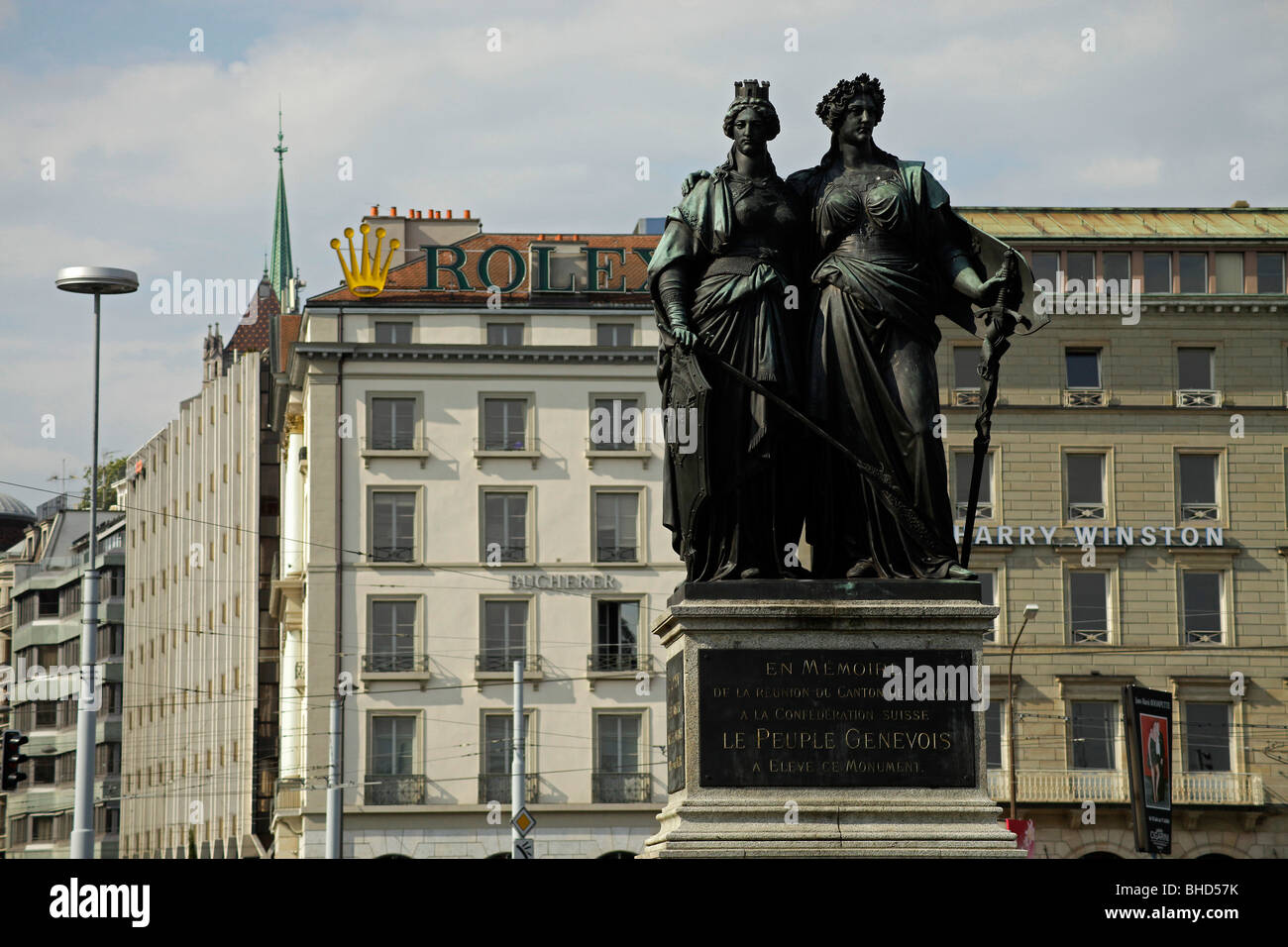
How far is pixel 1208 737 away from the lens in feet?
212

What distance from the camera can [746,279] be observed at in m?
13.4

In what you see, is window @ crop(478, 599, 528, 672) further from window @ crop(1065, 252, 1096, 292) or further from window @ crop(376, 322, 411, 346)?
window @ crop(1065, 252, 1096, 292)

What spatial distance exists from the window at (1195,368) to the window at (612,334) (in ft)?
59.4

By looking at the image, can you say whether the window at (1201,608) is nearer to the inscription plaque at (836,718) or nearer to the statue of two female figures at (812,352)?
the statue of two female figures at (812,352)

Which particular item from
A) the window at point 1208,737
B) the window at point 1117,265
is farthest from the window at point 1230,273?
the window at point 1208,737

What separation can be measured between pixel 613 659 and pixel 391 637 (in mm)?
7172

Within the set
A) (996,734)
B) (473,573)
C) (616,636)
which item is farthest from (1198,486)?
(473,573)

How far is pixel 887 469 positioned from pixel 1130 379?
2205 inches

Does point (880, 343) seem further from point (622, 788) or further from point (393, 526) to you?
point (393, 526)

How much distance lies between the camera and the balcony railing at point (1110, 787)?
62.8 metres

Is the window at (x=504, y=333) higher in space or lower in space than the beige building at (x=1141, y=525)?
higher

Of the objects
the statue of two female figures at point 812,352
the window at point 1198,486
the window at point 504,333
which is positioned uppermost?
the window at point 504,333

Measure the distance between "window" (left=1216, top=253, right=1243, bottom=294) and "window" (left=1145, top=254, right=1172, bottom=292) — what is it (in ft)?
5.22

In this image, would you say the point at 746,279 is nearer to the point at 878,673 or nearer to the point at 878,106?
the point at 878,106
